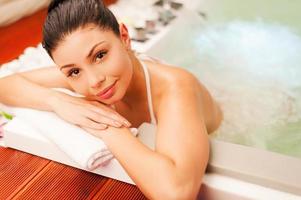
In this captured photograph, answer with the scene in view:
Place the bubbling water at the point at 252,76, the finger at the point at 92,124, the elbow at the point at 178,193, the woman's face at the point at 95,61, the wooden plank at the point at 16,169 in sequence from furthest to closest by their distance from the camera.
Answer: the bubbling water at the point at 252,76
the wooden plank at the point at 16,169
the finger at the point at 92,124
the woman's face at the point at 95,61
the elbow at the point at 178,193

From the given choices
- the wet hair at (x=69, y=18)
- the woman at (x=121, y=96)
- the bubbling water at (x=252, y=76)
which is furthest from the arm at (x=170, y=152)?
the bubbling water at (x=252, y=76)

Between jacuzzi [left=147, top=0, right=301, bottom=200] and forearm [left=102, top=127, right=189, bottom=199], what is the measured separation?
140mm

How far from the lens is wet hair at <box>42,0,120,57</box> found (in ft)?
3.96

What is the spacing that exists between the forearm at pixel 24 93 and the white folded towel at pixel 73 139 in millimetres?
39

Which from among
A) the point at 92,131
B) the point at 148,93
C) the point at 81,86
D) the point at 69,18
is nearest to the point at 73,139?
the point at 92,131

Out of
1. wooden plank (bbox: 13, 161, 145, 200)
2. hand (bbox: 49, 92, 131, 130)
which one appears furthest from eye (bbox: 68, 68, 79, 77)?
wooden plank (bbox: 13, 161, 145, 200)

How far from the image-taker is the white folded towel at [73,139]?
1321 millimetres

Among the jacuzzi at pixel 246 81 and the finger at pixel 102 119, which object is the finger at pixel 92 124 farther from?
the jacuzzi at pixel 246 81

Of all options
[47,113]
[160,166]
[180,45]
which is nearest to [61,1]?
[47,113]

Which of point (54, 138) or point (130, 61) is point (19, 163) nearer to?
point (54, 138)

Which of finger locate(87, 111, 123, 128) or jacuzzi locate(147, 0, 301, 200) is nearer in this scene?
jacuzzi locate(147, 0, 301, 200)

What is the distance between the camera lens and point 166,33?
222 centimetres

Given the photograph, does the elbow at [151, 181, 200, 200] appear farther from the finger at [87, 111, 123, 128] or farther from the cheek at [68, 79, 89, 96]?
the cheek at [68, 79, 89, 96]

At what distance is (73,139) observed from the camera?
4.50 feet
